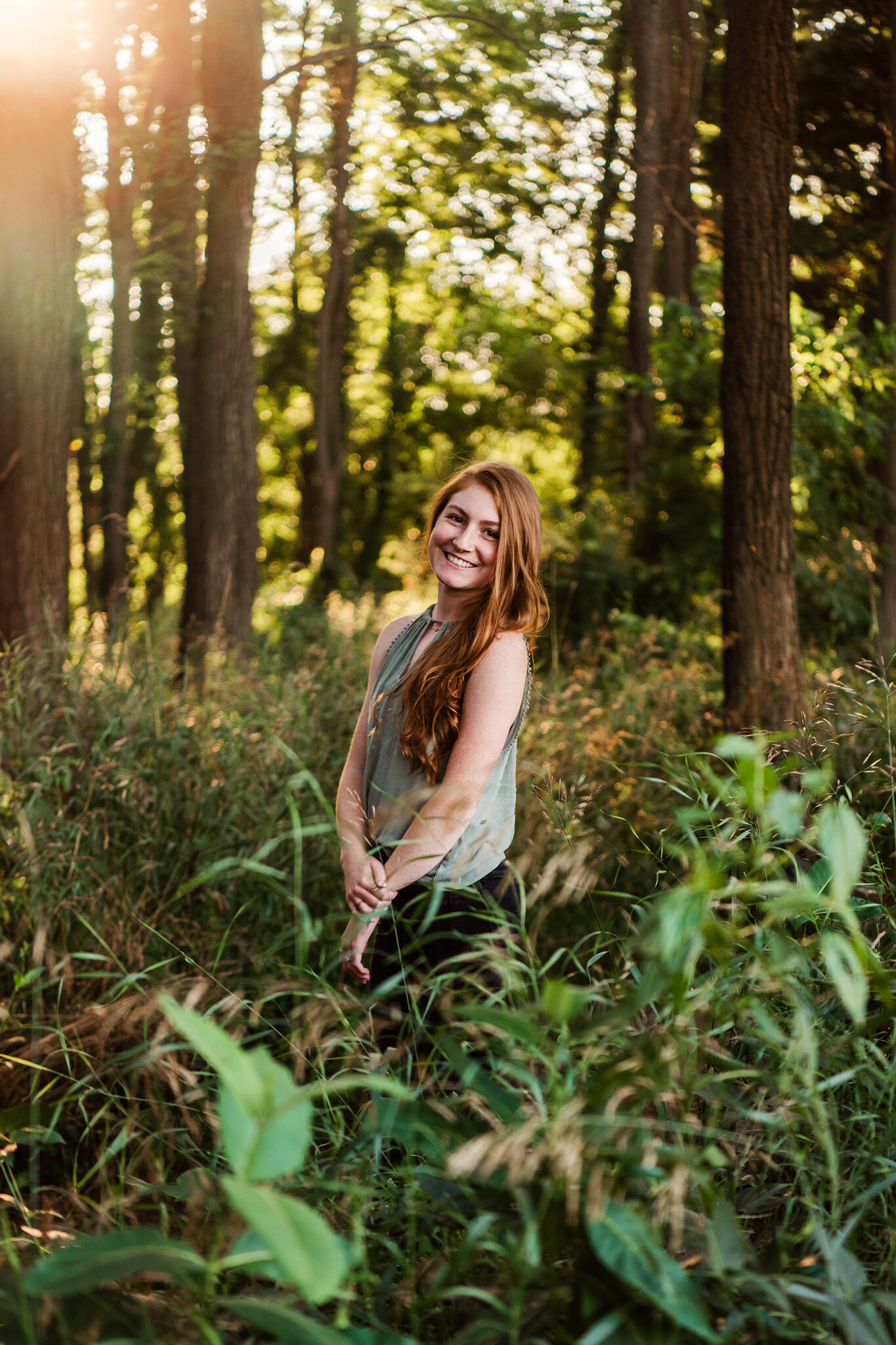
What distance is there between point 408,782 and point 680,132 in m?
10.7

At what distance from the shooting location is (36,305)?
650cm

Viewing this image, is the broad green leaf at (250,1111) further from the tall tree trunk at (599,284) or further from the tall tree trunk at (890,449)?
the tall tree trunk at (599,284)

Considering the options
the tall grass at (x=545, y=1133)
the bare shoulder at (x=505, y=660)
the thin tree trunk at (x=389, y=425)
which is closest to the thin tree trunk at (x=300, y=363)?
the thin tree trunk at (x=389, y=425)

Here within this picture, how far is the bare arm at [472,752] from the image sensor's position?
244 centimetres

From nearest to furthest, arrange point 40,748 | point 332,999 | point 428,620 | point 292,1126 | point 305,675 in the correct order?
1. point 292,1126
2. point 332,999
3. point 428,620
4. point 40,748
5. point 305,675

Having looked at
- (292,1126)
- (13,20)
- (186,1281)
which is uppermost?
(13,20)

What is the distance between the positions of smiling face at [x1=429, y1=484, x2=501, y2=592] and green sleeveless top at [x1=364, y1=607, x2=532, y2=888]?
153 millimetres

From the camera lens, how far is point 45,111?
20.9 feet

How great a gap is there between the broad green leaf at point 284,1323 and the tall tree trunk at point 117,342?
410 inches

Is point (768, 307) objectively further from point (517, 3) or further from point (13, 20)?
point (517, 3)

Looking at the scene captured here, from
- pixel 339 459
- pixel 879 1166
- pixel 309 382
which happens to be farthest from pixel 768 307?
pixel 309 382

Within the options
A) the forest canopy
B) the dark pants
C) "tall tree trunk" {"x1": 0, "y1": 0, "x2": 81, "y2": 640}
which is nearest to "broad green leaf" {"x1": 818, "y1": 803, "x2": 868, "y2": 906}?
the dark pants

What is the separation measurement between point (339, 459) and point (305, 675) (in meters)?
16.1

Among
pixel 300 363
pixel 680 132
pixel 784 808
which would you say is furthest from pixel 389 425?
pixel 784 808
